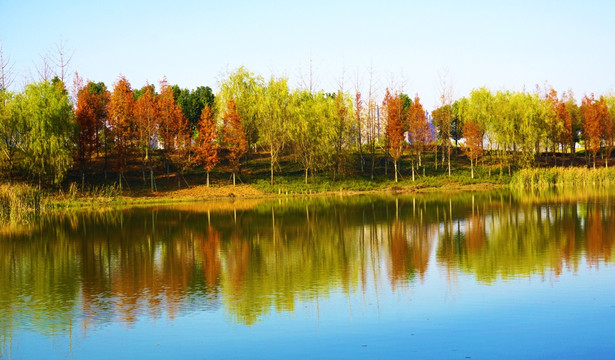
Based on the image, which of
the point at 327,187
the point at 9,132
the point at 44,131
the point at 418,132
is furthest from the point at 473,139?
the point at 9,132

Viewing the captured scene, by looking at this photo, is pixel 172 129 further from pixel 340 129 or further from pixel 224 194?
pixel 340 129

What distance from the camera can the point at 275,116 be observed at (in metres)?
71.7

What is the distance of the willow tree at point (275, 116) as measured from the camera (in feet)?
231

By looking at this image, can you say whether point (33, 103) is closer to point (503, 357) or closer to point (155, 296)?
point (155, 296)

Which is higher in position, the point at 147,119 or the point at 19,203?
the point at 147,119

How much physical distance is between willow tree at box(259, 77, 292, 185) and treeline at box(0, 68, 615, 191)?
0.13 meters

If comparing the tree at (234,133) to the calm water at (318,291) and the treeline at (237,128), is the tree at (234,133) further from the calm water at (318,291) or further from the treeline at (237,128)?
the calm water at (318,291)

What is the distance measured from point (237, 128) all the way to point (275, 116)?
16.4 ft

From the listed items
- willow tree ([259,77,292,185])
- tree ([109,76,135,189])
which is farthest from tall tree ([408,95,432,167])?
tree ([109,76,135,189])

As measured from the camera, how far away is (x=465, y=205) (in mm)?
45062

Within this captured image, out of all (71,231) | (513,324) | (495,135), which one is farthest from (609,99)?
(513,324)

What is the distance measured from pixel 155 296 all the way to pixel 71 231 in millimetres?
19571

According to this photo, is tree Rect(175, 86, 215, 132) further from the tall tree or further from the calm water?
the calm water

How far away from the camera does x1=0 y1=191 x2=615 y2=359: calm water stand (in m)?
12.6
